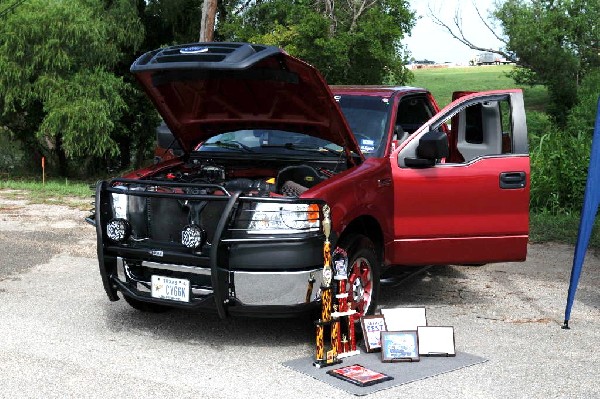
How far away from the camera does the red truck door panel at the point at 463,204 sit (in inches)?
269

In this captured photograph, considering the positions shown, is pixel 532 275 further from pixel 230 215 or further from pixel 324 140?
pixel 230 215

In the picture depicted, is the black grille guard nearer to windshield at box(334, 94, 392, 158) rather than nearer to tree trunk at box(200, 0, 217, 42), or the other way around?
windshield at box(334, 94, 392, 158)

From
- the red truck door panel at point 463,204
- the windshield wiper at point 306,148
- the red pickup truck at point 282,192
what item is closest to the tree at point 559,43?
the red pickup truck at point 282,192

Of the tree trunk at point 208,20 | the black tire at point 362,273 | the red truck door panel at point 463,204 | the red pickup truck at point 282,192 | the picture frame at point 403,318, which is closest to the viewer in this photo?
the red pickup truck at point 282,192

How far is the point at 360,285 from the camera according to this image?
642cm

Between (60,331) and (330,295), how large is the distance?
2.28 metres

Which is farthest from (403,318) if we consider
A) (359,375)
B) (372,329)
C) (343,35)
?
(343,35)

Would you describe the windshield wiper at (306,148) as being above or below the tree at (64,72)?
below

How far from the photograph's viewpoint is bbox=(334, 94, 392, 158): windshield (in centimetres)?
703

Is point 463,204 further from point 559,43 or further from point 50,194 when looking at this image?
point 559,43

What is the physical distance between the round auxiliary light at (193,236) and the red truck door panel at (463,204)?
1799 millimetres

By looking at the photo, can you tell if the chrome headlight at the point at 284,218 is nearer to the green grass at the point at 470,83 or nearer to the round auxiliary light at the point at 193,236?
the round auxiliary light at the point at 193,236

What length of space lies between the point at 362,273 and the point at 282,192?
0.89 m

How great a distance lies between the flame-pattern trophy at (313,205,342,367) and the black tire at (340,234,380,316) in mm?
524
